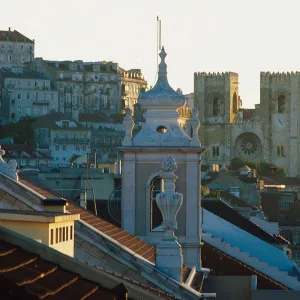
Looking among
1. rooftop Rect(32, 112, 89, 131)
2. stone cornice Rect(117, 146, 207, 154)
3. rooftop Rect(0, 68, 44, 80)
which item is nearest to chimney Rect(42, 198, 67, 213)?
stone cornice Rect(117, 146, 207, 154)

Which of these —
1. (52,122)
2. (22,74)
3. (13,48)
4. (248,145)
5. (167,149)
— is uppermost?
(13,48)

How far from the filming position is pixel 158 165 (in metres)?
21.3

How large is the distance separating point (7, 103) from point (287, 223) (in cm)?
9104

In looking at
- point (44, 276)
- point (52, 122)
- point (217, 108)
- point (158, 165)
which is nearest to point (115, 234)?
point (158, 165)

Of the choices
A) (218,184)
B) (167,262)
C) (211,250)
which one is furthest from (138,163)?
(218,184)

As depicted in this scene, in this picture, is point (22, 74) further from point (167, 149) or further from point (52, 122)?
point (167, 149)

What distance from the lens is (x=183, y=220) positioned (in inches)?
830

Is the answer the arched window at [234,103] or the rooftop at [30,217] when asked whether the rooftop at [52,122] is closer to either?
the arched window at [234,103]

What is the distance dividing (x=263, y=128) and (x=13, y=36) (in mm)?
28881

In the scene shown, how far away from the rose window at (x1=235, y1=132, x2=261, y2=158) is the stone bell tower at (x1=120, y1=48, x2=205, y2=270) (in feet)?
508

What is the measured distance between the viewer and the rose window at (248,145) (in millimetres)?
176625

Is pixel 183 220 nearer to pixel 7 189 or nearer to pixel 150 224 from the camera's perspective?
pixel 150 224

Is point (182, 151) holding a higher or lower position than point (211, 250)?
higher

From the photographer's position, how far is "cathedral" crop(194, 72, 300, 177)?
176 m
